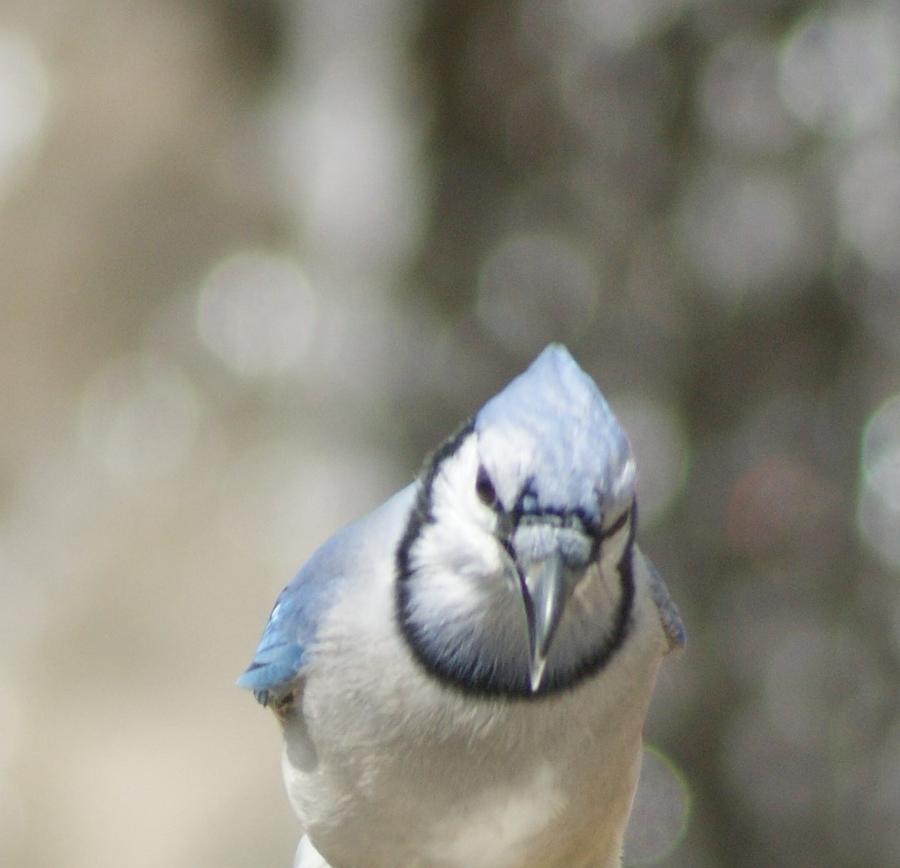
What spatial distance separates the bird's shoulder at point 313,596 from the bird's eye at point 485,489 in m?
0.12

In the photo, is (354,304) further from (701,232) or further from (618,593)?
(618,593)

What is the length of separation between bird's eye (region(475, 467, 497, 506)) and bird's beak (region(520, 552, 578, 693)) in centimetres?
5

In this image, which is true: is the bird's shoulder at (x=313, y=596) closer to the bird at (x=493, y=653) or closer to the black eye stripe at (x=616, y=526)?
the bird at (x=493, y=653)

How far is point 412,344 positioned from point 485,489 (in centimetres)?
175

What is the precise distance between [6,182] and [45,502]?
21.6 inches

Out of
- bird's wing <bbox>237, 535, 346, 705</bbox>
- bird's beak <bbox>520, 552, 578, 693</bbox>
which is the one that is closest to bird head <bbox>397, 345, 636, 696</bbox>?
bird's beak <bbox>520, 552, 578, 693</bbox>

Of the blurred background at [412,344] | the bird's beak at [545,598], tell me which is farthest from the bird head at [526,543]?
the blurred background at [412,344]

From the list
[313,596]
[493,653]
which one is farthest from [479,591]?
[313,596]

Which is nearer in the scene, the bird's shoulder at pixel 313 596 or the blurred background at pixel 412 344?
the bird's shoulder at pixel 313 596

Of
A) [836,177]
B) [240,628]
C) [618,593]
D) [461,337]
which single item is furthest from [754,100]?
[618,593]

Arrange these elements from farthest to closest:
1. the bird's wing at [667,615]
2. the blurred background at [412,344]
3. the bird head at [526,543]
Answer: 1. the blurred background at [412,344]
2. the bird's wing at [667,615]
3. the bird head at [526,543]

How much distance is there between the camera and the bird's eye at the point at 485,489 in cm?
82

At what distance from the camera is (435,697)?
897 mm

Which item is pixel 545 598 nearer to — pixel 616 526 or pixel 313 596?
pixel 616 526
